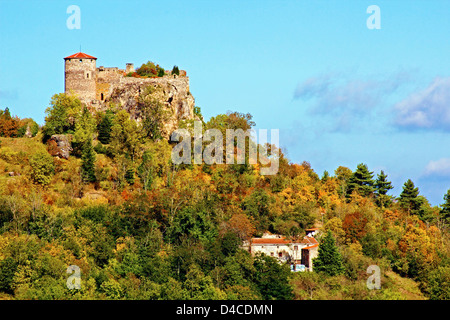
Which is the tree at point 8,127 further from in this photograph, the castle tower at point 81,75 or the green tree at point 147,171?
the green tree at point 147,171

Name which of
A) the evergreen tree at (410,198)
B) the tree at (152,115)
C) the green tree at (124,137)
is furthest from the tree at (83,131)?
the evergreen tree at (410,198)

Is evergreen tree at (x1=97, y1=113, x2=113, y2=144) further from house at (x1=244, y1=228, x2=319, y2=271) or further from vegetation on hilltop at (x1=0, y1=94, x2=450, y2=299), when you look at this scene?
house at (x1=244, y1=228, x2=319, y2=271)

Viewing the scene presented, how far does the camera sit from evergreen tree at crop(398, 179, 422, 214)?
236 ft

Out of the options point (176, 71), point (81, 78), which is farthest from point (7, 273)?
point (176, 71)

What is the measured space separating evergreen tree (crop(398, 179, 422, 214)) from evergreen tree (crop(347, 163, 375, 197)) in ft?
9.62

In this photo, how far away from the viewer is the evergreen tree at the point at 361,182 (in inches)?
2790

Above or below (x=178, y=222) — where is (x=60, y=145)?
above

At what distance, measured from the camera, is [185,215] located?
58500 mm

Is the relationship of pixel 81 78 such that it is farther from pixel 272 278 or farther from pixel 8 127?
pixel 272 278

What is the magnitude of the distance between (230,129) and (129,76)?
33.9 feet

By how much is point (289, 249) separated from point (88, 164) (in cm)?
1615

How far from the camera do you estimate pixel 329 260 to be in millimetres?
56781

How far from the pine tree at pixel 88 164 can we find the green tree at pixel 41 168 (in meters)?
2.39

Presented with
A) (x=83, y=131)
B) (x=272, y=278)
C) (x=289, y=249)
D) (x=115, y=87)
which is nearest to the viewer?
(x=272, y=278)
